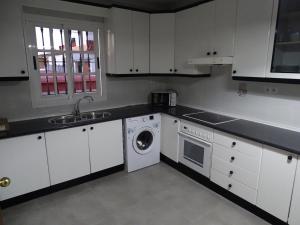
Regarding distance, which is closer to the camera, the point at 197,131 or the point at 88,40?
the point at 197,131

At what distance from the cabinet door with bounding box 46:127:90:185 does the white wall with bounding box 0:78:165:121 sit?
0.55 meters

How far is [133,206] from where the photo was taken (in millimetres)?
2385

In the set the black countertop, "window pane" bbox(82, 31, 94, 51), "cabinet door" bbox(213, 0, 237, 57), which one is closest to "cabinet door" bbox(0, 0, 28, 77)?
the black countertop

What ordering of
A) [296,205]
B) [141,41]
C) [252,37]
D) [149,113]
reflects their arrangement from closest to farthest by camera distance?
[296,205]
[252,37]
[149,113]
[141,41]

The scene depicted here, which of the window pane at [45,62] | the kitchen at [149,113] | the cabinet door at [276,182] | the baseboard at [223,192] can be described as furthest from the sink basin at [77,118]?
the cabinet door at [276,182]

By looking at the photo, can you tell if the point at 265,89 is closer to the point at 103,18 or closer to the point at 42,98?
the point at 103,18

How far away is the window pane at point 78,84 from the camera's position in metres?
3.08

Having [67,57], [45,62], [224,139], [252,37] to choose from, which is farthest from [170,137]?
[45,62]

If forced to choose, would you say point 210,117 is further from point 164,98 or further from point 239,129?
point 164,98

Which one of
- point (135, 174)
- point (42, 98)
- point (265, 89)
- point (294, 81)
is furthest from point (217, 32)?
point (42, 98)

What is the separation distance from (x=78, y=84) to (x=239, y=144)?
2.27 metres

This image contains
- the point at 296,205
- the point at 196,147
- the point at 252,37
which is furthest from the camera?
the point at 196,147

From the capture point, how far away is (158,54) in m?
3.30

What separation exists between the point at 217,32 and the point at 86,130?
1.99m
